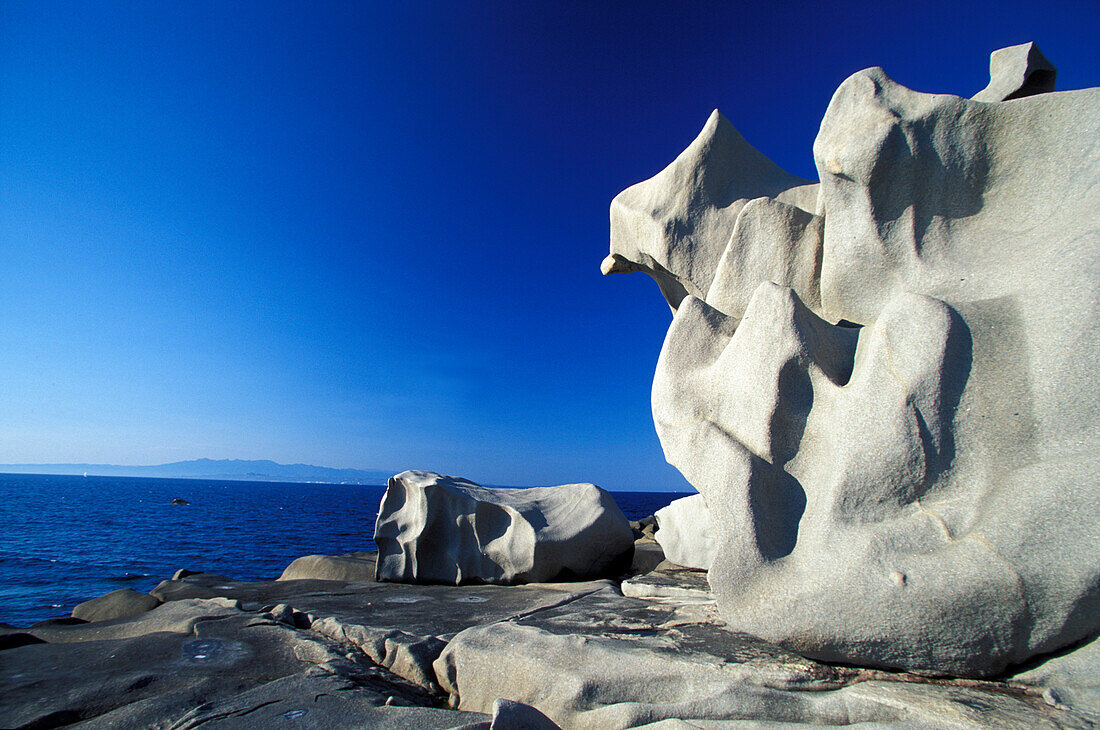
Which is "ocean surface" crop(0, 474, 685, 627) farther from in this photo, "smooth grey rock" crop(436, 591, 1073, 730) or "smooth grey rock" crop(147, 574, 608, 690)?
"smooth grey rock" crop(436, 591, 1073, 730)

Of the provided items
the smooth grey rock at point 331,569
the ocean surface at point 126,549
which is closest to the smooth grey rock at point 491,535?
the smooth grey rock at point 331,569

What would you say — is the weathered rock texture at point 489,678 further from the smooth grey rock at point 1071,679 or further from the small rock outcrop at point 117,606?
the small rock outcrop at point 117,606

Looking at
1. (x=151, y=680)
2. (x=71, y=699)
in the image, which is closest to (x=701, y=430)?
(x=151, y=680)

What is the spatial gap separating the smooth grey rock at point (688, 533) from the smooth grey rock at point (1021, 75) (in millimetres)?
4834

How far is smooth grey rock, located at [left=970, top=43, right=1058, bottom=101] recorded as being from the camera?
4.62 meters

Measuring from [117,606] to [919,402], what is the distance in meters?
8.69

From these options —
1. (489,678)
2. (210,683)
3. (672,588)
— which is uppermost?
(672,588)

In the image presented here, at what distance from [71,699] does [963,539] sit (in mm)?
5098

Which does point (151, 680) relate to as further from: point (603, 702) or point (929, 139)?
point (929, 139)

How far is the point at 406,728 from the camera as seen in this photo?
2766 mm

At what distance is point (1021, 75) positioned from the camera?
4.59 m

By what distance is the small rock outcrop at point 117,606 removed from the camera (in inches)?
266

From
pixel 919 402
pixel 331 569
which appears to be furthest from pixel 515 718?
pixel 331 569

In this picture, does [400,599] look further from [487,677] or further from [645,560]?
[645,560]
